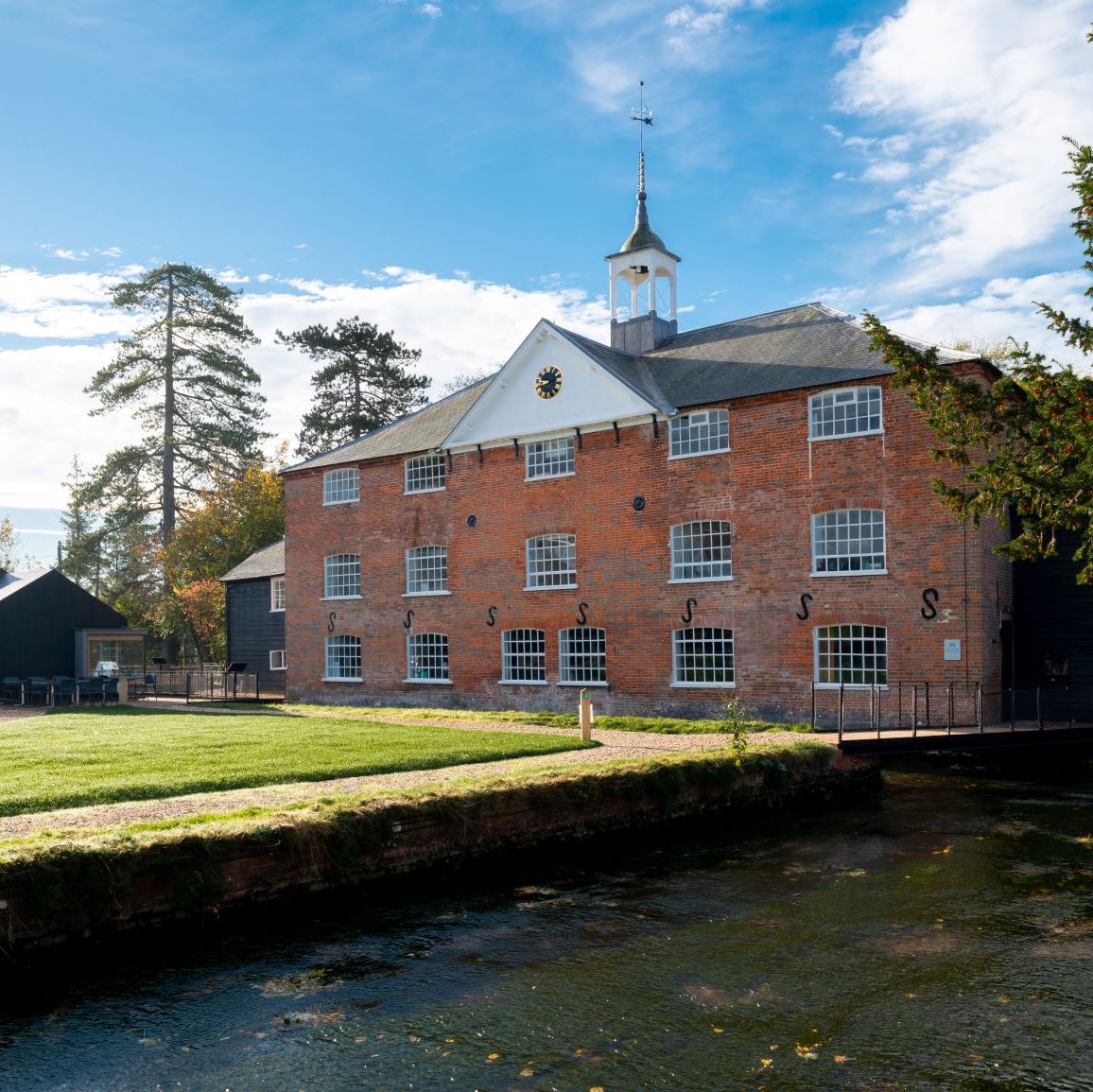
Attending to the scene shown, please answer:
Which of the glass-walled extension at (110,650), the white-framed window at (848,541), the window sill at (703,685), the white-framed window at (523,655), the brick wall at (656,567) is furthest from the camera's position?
the glass-walled extension at (110,650)

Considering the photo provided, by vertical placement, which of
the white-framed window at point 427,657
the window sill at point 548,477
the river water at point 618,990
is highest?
the window sill at point 548,477

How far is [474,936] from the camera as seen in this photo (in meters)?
8.80

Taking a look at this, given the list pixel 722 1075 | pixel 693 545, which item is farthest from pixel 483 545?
pixel 722 1075

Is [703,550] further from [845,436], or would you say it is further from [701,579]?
[845,436]

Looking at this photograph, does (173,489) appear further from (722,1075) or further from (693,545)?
(722,1075)

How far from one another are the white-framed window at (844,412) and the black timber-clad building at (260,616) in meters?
17.7

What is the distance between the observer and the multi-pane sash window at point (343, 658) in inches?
1115

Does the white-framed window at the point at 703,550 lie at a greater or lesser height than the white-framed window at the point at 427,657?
greater

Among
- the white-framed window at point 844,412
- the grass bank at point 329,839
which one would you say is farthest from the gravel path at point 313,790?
→ the white-framed window at point 844,412

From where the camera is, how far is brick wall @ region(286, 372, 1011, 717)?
18.7 meters

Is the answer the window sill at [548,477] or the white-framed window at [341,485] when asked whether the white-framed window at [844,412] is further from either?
the white-framed window at [341,485]

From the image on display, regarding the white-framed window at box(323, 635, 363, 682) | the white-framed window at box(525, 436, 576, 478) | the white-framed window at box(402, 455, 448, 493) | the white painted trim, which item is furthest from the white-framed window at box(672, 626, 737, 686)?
the white-framed window at box(323, 635, 363, 682)

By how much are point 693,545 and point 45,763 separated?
42.7 ft

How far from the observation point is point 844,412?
19766 mm
